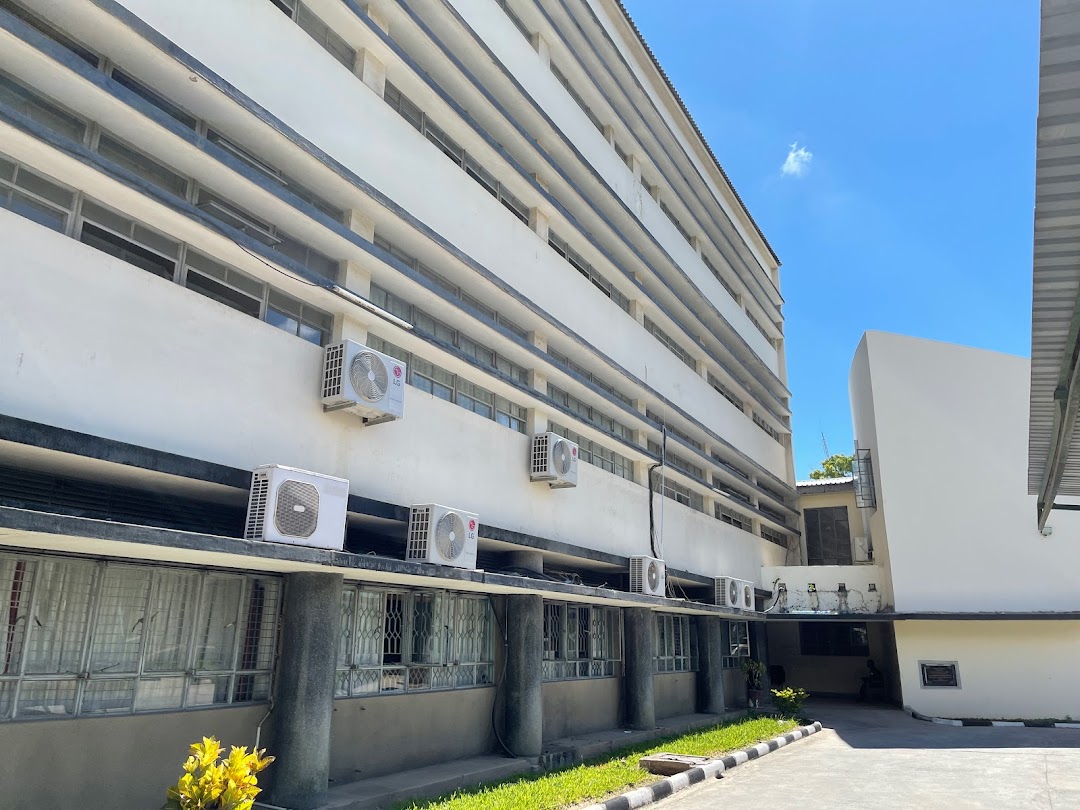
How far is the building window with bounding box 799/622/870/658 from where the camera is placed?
91.8ft

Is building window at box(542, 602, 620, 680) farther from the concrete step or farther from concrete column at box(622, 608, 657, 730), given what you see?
the concrete step

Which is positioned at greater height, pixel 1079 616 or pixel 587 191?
pixel 587 191

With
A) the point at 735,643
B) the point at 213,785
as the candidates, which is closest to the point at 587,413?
the point at 735,643

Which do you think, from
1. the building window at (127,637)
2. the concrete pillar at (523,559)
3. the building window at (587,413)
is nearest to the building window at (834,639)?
the building window at (587,413)

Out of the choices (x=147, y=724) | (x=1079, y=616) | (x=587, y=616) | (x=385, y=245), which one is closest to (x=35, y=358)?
(x=147, y=724)

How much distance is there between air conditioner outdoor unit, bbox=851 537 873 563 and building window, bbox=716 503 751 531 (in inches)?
161

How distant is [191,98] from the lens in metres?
7.98

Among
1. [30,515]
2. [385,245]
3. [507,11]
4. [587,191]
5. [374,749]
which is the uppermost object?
[507,11]

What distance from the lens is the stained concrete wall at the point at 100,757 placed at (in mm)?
6375

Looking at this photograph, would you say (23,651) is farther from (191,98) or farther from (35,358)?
(191,98)

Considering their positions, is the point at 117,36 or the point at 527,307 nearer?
the point at 117,36

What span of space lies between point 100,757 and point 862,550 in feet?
80.1

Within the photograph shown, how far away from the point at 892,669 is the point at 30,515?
25.2 meters

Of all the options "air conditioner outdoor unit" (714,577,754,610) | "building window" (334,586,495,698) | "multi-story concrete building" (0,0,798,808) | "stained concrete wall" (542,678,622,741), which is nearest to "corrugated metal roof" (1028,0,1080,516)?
"multi-story concrete building" (0,0,798,808)
